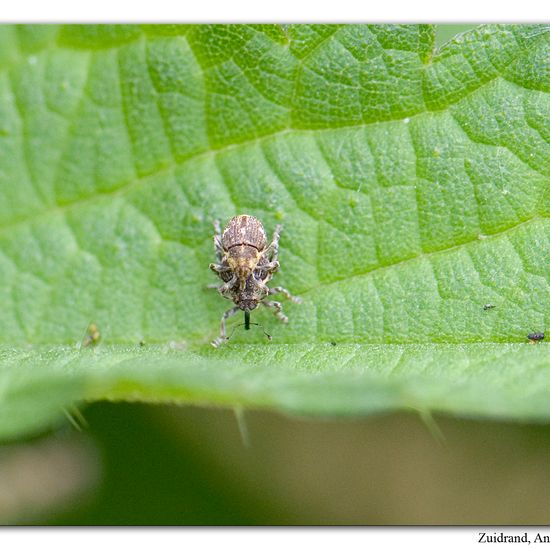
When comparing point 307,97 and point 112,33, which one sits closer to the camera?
point 307,97

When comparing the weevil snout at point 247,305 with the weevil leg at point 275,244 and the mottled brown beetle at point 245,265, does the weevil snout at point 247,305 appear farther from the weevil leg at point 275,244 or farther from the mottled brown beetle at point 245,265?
the weevil leg at point 275,244

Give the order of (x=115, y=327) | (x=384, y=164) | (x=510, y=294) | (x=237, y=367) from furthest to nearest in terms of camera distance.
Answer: (x=115, y=327) < (x=384, y=164) < (x=510, y=294) < (x=237, y=367)

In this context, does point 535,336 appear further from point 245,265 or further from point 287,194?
point 245,265

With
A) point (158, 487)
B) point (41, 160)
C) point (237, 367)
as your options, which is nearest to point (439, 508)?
point (158, 487)

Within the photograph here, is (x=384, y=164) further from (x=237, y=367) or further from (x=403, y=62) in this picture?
(x=237, y=367)

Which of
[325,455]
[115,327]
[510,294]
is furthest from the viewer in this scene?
[325,455]

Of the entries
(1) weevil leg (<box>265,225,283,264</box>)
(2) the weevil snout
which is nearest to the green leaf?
(1) weevil leg (<box>265,225,283,264</box>)
